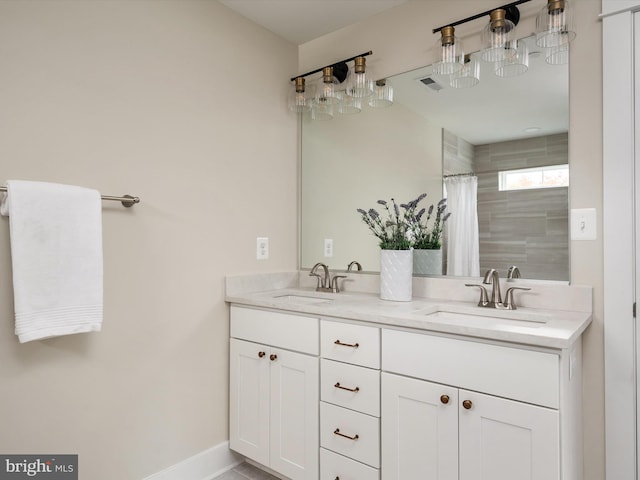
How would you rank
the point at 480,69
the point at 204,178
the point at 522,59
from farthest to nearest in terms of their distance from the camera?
the point at 204,178 → the point at 480,69 → the point at 522,59

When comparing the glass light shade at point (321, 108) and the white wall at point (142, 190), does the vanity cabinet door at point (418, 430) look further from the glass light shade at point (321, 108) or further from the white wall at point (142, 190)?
the glass light shade at point (321, 108)

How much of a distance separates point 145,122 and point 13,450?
135 cm

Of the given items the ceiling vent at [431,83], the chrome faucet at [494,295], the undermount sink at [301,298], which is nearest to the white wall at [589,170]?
the chrome faucet at [494,295]

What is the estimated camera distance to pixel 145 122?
1.79 meters

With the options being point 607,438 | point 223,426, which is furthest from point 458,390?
point 223,426

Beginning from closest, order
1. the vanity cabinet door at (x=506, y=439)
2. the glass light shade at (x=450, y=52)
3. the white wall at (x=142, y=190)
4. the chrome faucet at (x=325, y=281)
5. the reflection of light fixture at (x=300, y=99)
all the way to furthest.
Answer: the vanity cabinet door at (x=506, y=439) → the white wall at (x=142, y=190) → the glass light shade at (x=450, y=52) → the chrome faucet at (x=325, y=281) → the reflection of light fixture at (x=300, y=99)

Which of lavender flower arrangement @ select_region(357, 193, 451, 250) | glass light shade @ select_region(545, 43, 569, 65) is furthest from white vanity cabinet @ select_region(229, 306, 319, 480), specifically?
glass light shade @ select_region(545, 43, 569, 65)

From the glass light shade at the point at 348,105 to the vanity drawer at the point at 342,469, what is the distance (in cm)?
176

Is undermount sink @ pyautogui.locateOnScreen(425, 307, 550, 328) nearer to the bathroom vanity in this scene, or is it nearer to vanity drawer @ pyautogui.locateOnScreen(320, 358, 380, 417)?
the bathroom vanity

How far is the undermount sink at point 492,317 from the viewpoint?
154cm

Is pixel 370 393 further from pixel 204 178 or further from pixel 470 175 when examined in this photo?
pixel 204 178

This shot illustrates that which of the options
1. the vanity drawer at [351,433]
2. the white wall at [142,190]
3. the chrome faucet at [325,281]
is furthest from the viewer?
the chrome faucet at [325,281]

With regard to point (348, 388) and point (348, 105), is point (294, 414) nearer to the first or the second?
point (348, 388)

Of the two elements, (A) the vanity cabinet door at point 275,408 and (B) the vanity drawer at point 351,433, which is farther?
(A) the vanity cabinet door at point 275,408
